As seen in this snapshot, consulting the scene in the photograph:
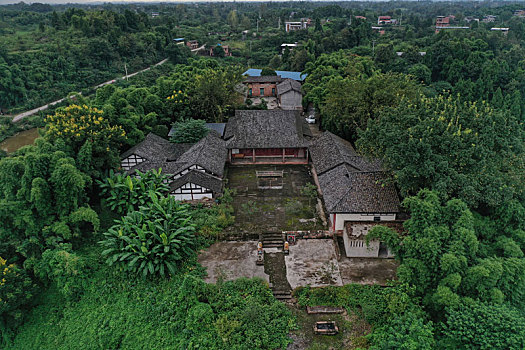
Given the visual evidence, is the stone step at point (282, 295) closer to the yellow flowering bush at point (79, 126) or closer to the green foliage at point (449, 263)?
the green foliage at point (449, 263)

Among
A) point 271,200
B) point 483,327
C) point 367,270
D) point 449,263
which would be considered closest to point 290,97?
point 271,200

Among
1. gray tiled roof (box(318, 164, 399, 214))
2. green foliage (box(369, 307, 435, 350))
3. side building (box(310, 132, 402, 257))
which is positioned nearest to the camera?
green foliage (box(369, 307, 435, 350))

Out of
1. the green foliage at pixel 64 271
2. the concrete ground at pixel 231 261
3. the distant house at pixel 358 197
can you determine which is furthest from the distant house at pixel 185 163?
the distant house at pixel 358 197

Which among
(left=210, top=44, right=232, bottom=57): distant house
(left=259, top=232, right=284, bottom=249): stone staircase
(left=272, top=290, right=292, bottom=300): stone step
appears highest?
(left=210, top=44, right=232, bottom=57): distant house

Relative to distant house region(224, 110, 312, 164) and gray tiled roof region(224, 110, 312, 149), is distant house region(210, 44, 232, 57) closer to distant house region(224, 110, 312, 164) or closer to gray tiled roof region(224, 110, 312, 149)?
gray tiled roof region(224, 110, 312, 149)

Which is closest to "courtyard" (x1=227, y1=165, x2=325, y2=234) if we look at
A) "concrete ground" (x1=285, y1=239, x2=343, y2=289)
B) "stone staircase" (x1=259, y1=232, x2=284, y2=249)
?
"stone staircase" (x1=259, y1=232, x2=284, y2=249)

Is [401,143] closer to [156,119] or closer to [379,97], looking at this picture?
[379,97]
